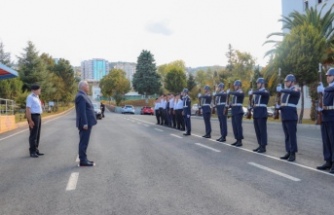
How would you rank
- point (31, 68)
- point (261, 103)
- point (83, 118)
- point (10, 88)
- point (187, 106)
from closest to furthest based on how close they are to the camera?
point (83, 118)
point (261, 103)
point (187, 106)
point (10, 88)
point (31, 68)

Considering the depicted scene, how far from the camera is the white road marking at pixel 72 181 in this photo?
21.8 feet

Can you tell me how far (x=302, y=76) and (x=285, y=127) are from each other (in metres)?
18.3

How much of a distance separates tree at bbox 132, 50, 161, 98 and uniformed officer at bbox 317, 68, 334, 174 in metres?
80.5

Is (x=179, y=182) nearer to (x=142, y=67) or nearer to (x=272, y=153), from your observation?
(x=272, y=153)

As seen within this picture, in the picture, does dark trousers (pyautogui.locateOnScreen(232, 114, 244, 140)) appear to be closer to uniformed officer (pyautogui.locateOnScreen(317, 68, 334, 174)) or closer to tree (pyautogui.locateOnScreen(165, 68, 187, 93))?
uniformed officer (pyautogui.locateOnScreen(317, 68, 334, 174))

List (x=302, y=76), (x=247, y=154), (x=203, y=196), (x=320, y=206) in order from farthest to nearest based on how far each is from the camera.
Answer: (x=302, y=76), (x=247, y=154), (x=203, y=196), (x=320, y=206)

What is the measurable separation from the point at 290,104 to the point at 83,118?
504cm

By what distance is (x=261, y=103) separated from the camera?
35.8 feet

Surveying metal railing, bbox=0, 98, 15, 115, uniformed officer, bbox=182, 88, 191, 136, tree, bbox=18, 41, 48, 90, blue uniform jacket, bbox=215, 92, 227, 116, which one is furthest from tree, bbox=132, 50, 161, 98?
blue uniform jacket, bbox=215, 92, 227, 116

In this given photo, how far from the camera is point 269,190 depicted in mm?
6270

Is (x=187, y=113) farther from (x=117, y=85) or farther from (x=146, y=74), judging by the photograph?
(x=117, y=85)

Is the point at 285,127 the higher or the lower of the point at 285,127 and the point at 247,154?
the higher

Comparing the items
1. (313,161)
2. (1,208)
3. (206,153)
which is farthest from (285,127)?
(1,208)

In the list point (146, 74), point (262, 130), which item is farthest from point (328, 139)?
point (146, 74)
